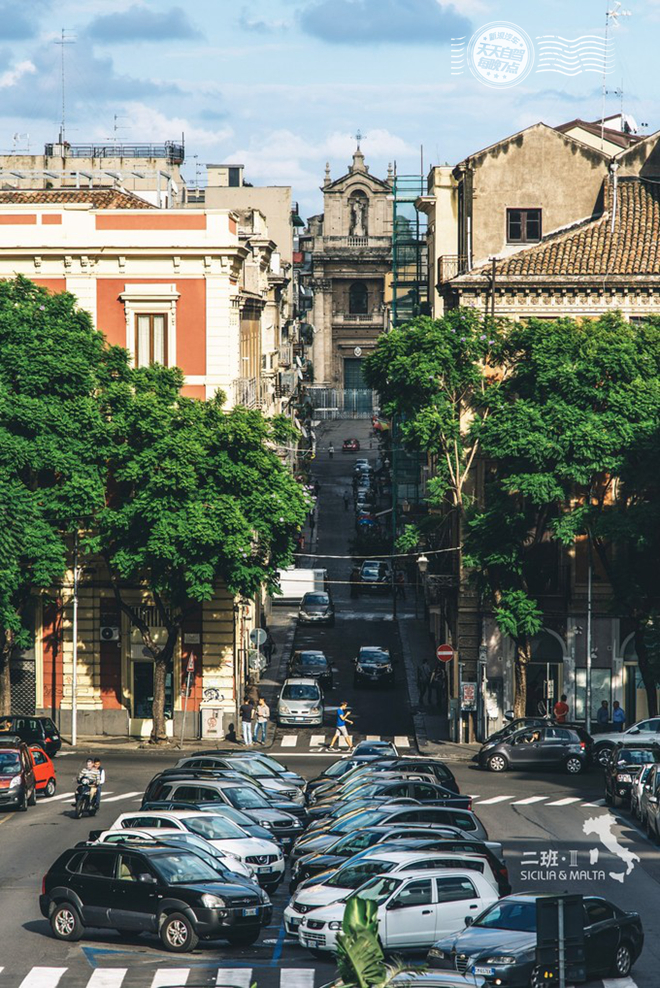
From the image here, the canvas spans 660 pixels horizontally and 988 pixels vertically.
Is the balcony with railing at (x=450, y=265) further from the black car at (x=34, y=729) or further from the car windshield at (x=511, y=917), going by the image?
the car windshield at (x=511, y=917)

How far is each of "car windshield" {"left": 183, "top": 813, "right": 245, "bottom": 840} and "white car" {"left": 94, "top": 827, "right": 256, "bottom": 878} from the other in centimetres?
168

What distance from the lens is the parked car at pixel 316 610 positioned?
85.2m

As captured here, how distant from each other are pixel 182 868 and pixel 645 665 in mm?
30078

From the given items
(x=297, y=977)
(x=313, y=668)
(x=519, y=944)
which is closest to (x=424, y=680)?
(x=313, y=668)

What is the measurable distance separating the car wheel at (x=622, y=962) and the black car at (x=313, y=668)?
43528 millimetres

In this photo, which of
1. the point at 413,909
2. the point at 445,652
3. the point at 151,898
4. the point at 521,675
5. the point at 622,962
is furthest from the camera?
the point at 445,652

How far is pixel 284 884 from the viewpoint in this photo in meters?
36.6

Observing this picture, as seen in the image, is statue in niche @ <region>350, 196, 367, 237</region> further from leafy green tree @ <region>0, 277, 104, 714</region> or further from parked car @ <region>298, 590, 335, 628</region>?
leafy green tree @ <region>0, 277, 104, 714</region>

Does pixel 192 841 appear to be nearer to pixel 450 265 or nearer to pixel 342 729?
pixel 342 729

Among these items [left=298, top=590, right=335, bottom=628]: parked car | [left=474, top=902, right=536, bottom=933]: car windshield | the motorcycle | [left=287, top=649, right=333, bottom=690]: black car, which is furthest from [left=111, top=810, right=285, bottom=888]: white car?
[left=298, top=590, right=335, bottom=628]: parked car

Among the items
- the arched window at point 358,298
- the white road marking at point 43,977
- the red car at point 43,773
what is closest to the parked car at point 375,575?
the red car at point 43,773

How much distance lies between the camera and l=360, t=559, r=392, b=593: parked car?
314 feet

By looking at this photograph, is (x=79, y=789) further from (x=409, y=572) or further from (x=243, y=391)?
(x=409, y=572)

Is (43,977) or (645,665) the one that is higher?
(645,665)
